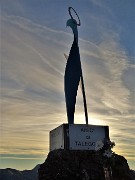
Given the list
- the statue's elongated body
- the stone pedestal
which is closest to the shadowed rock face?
the stone pedestal

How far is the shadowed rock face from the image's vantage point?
32719 millimetres

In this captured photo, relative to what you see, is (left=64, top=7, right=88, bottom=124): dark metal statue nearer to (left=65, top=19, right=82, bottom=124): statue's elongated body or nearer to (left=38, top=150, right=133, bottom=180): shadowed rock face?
(left=65, top=19, right=82, bottom=124): statue's elongated body

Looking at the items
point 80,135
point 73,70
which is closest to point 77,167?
point 80,135

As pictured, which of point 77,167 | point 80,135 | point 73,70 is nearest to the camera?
point 80,135

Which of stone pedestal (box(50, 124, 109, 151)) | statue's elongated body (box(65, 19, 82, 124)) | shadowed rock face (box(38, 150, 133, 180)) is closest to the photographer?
stone pedestal (box(50, 124, 109, 151))

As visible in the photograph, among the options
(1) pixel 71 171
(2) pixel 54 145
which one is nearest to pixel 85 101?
(2) pixel 54 145

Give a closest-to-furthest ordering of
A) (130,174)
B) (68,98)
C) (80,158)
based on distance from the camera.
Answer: (80,158)
(130,174)
(68,98)

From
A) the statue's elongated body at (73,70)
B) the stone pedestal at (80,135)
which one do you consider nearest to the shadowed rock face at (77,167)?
the stone pedestal at (80,135)

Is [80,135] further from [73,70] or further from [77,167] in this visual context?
[73,70]

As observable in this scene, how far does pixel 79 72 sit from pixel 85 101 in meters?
4.37

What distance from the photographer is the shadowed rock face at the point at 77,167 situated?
32.7 m

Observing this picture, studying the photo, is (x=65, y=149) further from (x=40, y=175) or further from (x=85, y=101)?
(x=85, y=101)

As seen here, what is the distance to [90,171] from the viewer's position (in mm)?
33469

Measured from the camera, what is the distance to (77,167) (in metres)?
33.8
